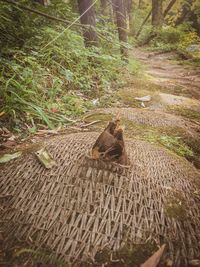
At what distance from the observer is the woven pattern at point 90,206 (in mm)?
1181

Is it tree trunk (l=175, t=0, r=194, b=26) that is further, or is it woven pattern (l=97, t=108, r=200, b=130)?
tree trunk (l=175, t=0, r=194, b=26)

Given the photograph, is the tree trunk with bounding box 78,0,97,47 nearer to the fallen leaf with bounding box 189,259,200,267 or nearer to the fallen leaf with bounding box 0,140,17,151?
the fallen leaf with bounding box 0,140,17,151

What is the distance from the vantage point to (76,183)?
1.36 m

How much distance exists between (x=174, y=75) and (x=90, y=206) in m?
5.70

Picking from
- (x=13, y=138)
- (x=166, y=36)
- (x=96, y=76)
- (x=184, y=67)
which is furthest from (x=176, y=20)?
(x=13, y=138)

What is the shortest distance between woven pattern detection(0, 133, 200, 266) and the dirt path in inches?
136

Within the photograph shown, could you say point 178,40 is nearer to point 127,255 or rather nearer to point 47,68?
point 47,68

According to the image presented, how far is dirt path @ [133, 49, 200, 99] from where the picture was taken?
15.9ft

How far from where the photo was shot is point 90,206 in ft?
4.18

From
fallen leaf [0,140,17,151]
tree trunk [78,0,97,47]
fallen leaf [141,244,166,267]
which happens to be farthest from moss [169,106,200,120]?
fallen leaf [141,244,166,267]

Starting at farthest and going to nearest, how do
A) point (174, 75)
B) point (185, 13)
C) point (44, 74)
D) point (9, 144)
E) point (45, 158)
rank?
point (185, 13), point (174, 75), point (44, 74), point (9, 144), point (45, 158)

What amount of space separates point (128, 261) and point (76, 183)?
45 cm

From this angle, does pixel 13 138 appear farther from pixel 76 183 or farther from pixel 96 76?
pixel 96 76

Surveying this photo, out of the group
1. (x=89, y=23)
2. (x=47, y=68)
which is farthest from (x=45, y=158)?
(x=89, y=23)
